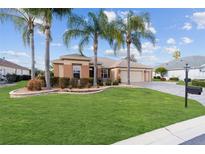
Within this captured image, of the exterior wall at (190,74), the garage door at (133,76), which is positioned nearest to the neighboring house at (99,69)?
the garage door at (133,76)

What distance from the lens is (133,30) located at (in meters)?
20.4

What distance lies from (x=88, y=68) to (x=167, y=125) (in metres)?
17.9

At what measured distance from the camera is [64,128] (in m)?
5.62

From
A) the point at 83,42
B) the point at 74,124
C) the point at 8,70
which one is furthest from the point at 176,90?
the point at 8,70

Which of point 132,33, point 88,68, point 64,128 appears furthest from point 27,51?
point 64,128

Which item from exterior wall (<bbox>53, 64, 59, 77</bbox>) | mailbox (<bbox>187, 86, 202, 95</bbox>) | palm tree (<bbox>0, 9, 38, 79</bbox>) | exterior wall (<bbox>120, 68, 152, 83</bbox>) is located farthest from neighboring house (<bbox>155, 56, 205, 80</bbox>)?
palm tree (<bbox>0, 9, 38, 79</bbox>)

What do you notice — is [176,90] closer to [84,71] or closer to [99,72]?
[84,71]

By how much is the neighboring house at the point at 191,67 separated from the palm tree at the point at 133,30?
704 inches

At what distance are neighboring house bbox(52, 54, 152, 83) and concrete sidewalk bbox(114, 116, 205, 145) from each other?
17426mm

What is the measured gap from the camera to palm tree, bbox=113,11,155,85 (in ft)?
61.2

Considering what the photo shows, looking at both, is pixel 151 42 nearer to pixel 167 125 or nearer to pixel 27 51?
pixel 27 51

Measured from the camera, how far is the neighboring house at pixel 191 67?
36750 millimetres
